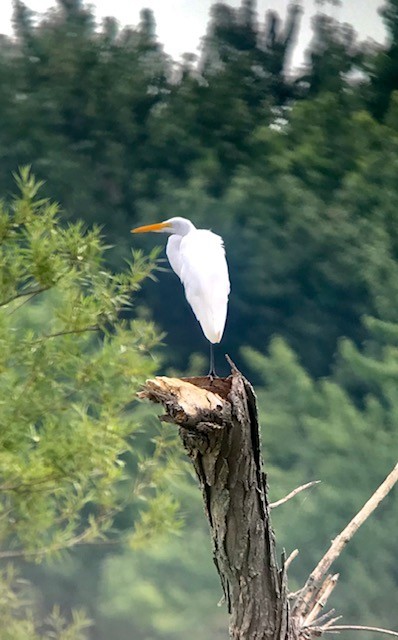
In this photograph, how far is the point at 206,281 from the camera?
136 cm

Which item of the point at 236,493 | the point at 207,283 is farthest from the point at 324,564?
the point at 207,283

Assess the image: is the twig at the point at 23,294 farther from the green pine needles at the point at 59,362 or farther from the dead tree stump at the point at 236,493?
the dead tree stump at the point at 236,493

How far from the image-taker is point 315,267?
279 centimetres

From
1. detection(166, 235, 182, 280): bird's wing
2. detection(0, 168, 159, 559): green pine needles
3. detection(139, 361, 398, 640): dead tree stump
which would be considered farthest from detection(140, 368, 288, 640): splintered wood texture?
detection(0, 168, 159, 559): green pine needles

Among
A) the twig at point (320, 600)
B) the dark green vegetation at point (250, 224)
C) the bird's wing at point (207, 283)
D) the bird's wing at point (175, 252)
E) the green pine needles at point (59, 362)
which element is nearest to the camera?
the twig at point (320, 600)

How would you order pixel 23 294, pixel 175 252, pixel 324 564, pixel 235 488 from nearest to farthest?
pixel 235 488, pixel 324 564, pixel 175 252, pixel 23 294

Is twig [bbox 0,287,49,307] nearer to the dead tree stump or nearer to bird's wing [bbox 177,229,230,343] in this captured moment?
bird's wing [bbox 177,229,230,343]

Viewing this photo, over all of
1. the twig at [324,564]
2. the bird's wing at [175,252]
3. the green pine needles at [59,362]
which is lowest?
the green pine needles at [59,362]

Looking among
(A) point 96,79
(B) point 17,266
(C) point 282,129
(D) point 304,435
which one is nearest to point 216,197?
(C) point 282,129

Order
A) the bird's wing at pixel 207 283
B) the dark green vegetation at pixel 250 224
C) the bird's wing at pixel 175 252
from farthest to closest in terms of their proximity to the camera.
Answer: the dark green vegetation at pixel 250 224, the bird's wing at pixel 175 252, the bird's wing at pixel 207 283

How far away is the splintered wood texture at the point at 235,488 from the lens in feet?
2.83

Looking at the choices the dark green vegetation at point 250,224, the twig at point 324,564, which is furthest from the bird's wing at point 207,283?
the dark green vegetation at point 250,224

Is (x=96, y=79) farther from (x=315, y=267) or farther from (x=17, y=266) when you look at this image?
(x=17, y=266)

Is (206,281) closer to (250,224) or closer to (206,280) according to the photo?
(206,280)
